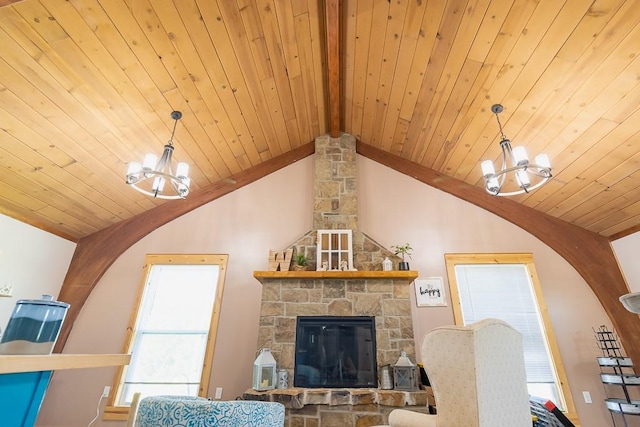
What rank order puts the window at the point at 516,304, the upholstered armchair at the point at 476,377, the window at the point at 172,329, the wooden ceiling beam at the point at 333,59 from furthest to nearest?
the window at the point at 172,329 < the window at the point at 516,304 < the wooden ceiling beam at the point at 333,59 < the upholstered armchair at the point at 476,377

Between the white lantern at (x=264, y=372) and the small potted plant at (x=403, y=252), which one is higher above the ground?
the small potted plant at (x=403, y=252)

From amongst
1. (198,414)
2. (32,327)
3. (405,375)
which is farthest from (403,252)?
(32,327)

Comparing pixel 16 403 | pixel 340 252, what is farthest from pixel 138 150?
pixel 16 403

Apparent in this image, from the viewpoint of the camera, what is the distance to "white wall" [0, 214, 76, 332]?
3.33 metres

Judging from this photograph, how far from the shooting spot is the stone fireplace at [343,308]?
301 cm

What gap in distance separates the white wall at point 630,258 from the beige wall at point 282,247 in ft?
1.40

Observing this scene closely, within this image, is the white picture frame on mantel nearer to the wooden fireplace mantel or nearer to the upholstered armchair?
the wooden fireplace mantel

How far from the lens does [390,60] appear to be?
3326mm

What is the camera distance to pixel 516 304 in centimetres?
389

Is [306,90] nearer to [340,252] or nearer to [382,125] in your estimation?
[382,125]

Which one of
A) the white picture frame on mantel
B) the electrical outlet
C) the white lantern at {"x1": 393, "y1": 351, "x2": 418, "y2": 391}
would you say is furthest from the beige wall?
the electrical outlet

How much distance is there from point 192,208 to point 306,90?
7.93ft

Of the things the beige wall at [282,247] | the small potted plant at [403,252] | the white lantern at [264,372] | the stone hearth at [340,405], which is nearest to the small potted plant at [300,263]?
the beige wall at [282,247]

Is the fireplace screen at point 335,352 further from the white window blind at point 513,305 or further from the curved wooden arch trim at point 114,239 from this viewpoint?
the curved wooden arch trim at point 114,239
